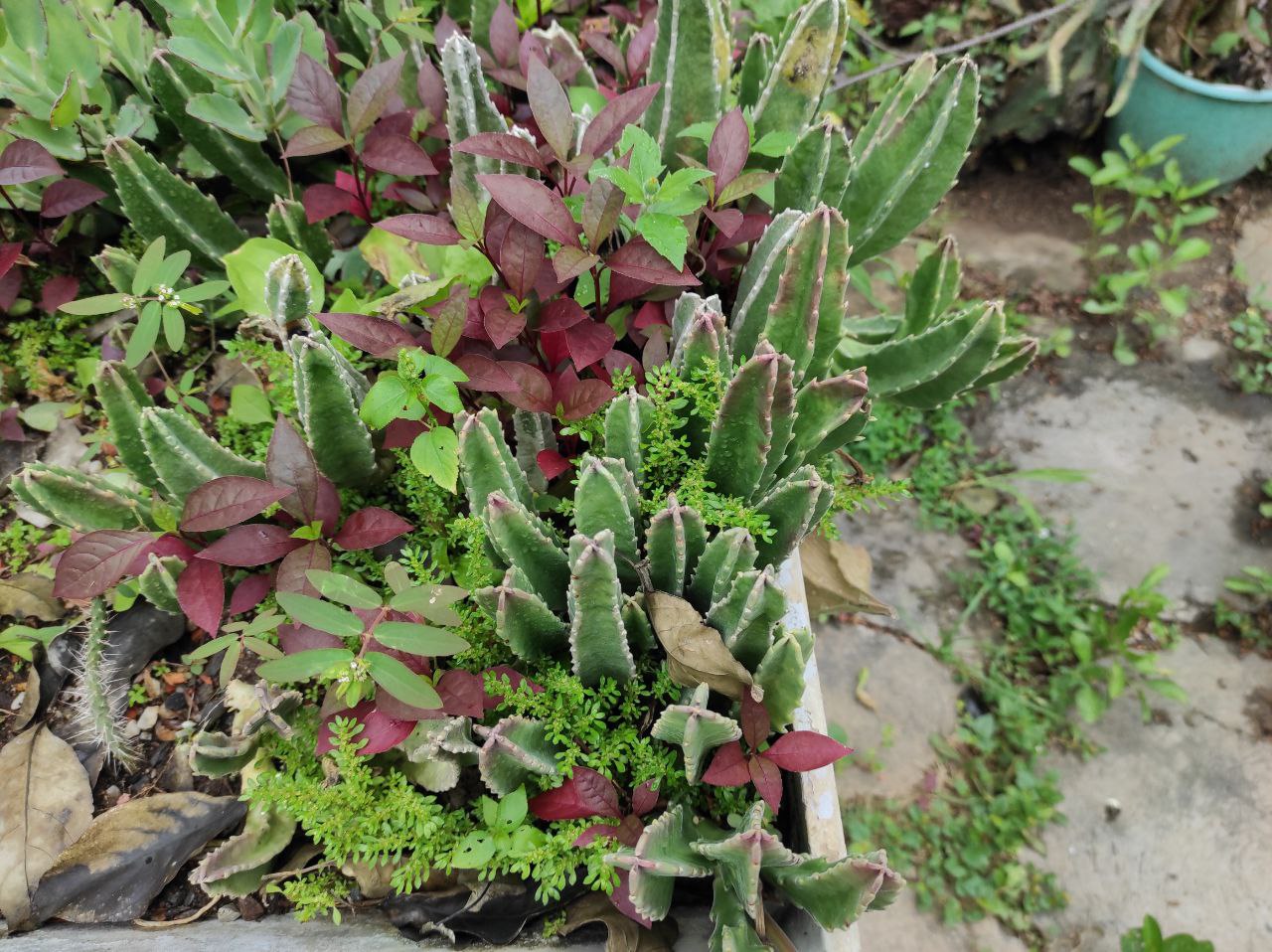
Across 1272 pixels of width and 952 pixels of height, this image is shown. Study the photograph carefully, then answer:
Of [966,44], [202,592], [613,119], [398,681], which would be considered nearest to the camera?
[398,681]

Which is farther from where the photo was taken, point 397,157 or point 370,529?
point 397,157

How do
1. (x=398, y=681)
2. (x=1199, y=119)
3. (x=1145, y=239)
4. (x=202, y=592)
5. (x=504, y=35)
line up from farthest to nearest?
(x=1145, y=239)
(x=1199, y=119)
(x=504, y=35)
(x=202, y=592)
(x=398, y=681)

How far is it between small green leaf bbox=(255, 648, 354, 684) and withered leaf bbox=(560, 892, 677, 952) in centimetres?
56

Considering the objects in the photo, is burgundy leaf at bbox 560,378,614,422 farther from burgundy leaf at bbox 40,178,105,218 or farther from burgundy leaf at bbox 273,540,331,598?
burgundy leaf at bbox 40,178,105,218

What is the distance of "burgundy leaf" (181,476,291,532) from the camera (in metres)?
1.29

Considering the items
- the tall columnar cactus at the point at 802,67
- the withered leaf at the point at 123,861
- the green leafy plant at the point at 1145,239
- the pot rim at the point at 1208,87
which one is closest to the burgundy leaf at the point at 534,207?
the tall columnar cactus at the point at 802,67

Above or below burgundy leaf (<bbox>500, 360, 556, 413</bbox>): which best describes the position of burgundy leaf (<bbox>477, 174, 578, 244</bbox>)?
above

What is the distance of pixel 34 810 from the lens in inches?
55.4

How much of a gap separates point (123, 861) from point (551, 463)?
36.4 inches

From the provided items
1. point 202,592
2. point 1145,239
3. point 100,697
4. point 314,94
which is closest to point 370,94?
point 314,94

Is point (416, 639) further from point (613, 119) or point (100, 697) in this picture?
point (613, 119)

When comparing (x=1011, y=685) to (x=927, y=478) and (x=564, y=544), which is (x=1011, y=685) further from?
(x=564, y=544)

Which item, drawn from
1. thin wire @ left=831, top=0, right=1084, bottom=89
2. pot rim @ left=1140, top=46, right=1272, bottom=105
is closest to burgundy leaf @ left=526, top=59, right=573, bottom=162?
thin wire @ left=831, top=0, right=1084, bottom=89

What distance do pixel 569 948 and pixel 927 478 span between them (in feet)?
7.35
